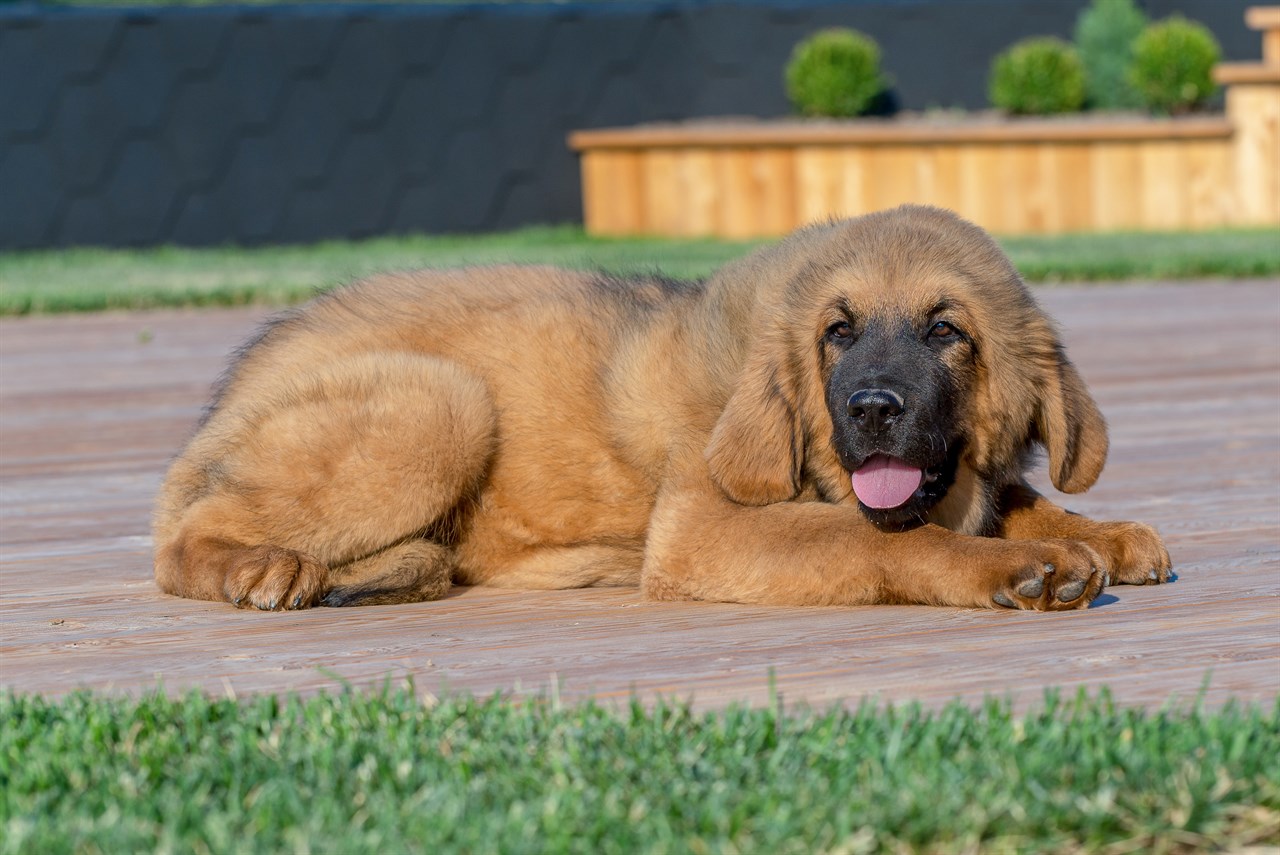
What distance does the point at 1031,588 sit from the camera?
3680 millimetres

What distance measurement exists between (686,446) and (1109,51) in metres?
13.5

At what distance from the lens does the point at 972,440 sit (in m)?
4.04

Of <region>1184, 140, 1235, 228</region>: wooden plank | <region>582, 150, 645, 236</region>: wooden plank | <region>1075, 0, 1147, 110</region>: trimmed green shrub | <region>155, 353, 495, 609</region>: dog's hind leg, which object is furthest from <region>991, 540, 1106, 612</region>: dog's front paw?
<region>1075, 0, 1147, 110</region>: trimmed green shrub

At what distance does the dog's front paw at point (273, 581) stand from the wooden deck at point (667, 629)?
0.20 ft

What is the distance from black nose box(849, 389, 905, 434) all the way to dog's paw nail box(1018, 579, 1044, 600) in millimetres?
414

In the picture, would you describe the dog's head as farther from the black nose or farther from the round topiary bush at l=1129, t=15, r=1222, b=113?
the round topiary bush at l=1129, t=15, r=1222, b=113

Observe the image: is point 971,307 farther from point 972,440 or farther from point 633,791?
point 633,791

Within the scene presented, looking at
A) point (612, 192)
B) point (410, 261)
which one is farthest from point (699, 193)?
point (410, 261)

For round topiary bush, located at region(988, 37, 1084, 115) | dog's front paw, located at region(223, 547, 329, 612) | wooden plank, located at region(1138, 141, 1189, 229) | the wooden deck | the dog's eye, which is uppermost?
round topiary bush, located at region(988, 37, 1084, 115)

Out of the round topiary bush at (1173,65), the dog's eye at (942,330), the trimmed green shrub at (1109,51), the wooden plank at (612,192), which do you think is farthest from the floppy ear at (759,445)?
the trimmed green shrub at (1109,51)

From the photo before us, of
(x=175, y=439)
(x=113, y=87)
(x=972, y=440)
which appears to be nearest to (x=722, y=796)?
(x=972, y=440)

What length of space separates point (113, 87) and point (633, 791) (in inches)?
496

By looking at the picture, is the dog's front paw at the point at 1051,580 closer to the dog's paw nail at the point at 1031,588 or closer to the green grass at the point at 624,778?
the dog's paw nail at the point at 1031,588

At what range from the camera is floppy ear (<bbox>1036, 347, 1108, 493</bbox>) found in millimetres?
4082
